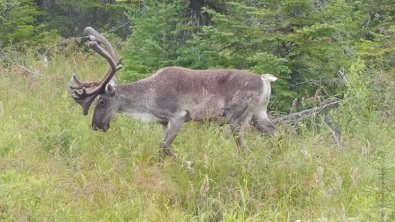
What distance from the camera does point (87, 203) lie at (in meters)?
6.29

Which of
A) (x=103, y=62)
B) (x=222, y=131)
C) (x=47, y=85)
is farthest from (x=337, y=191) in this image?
A: (x=103, y=62)

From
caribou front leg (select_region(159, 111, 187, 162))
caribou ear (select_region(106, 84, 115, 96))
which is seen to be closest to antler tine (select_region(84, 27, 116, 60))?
caribou ear (select_region(106, 84, 115, 96))

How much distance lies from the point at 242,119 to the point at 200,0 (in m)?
4.03

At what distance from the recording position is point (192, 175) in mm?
7082

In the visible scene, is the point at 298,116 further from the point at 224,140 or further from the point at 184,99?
the point at 224,140

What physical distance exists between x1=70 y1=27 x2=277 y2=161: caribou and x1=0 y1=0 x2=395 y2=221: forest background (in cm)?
26

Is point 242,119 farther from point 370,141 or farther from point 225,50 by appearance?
point 225,50

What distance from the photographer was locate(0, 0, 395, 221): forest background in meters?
6.30

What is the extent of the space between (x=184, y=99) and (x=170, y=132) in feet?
1.91

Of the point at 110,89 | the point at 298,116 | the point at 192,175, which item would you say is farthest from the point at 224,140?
the point at 298,116

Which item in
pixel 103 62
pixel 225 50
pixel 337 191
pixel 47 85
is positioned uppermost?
pixel 337 191

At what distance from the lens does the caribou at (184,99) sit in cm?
849

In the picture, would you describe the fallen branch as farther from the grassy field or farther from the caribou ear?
the caribou ear

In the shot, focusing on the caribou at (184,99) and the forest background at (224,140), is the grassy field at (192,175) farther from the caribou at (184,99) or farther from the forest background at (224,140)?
the caribou at (184,99)
